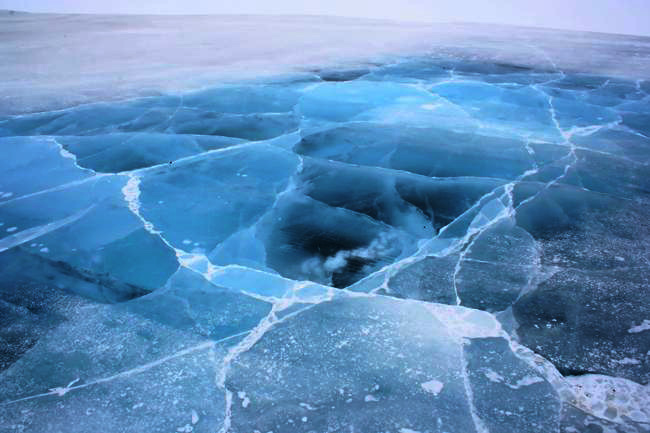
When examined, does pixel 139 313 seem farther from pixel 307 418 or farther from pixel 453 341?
pixel 453 341

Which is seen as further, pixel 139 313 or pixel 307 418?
pixel 139 313

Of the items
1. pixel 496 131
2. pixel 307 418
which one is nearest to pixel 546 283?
pixel 307 418

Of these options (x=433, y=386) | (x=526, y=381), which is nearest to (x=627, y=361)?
(x=526, y=381)

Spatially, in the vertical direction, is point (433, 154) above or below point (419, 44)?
below

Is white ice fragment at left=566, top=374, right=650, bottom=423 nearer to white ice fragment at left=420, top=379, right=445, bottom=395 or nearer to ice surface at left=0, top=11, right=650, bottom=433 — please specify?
ice surface at left=0, top=11, right=650, bottom=433

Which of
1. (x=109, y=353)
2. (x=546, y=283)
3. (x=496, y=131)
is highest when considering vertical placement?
(x=496, y=131)

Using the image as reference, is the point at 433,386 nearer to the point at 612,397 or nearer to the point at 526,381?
the point at 526,381

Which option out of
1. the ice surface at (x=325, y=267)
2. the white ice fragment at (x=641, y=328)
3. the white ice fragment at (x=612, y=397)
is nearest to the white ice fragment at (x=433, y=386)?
the ice surface at (x=325, y=267)

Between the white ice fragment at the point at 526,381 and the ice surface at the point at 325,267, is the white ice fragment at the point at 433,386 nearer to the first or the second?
the ice surface at the point at 325,267
